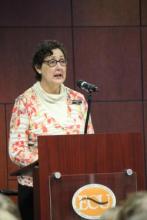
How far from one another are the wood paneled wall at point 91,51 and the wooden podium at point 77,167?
245 cm

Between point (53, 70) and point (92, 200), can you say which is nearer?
point (92, 200)

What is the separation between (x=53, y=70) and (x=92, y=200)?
35.4 inches

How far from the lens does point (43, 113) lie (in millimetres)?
3023

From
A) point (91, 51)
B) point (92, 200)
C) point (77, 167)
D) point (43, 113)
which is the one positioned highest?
point (91, 51)

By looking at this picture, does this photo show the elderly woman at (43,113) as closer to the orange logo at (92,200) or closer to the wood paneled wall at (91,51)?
the orange logo at (92,200)

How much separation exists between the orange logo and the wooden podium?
30mm

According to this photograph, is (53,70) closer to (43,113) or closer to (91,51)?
(43,113)

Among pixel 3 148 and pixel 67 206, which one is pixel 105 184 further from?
pixel 3 148

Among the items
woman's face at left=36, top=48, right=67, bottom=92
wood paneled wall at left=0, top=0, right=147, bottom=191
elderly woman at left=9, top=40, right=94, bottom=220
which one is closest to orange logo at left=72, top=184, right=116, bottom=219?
elderly woman at left=9, top=40, right=94, bottom=220

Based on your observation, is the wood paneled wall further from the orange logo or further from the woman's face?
the orange logo

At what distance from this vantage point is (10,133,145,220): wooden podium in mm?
2584

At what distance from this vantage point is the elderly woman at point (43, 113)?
9.71 ft

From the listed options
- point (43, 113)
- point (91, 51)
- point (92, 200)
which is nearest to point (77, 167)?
point (92, 200)

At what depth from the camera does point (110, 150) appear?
2.68 m
